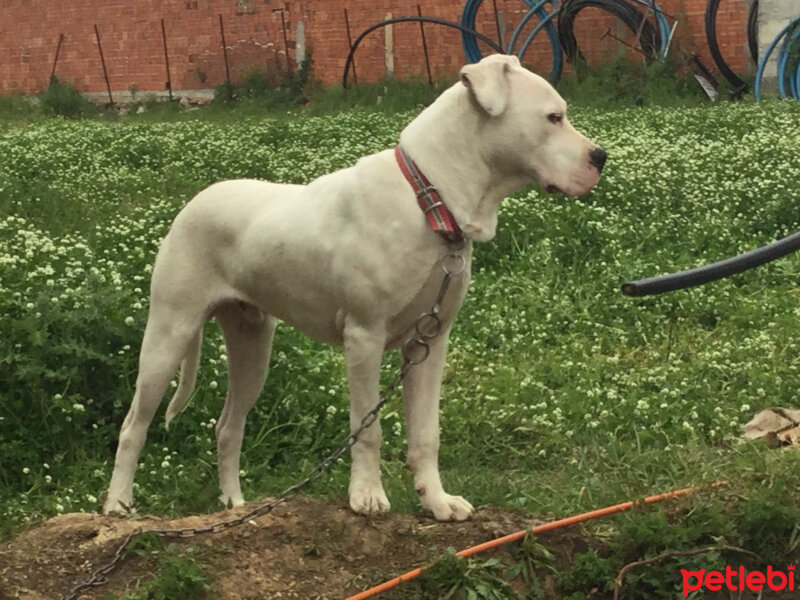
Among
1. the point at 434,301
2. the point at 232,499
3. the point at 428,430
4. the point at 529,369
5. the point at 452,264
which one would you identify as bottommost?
the point at 529,369

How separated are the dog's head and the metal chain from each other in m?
0.34

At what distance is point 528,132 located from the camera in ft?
14.8

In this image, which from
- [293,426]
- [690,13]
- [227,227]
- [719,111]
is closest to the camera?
[227,227]

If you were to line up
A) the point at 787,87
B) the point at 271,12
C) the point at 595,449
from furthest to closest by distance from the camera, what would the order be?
the point at 271,12, the point at 787,87, the point at 595,449

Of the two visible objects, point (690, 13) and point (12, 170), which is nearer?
point (12, 170)

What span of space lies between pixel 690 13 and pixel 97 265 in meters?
14.9

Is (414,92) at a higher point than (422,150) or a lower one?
lower

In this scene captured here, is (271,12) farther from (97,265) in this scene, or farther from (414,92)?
(97,265)

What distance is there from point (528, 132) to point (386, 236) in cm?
59

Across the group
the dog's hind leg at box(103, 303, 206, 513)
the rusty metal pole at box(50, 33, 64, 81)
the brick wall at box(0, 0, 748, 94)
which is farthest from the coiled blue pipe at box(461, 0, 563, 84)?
the dog's hind leg at box(103, 303, 206, 513)

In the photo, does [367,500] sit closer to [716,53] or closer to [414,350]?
[414,350]

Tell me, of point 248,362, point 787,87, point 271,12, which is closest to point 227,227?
point 248,362

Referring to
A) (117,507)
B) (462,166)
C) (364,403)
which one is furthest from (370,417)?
(117,507)

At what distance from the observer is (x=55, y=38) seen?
26234 mm
